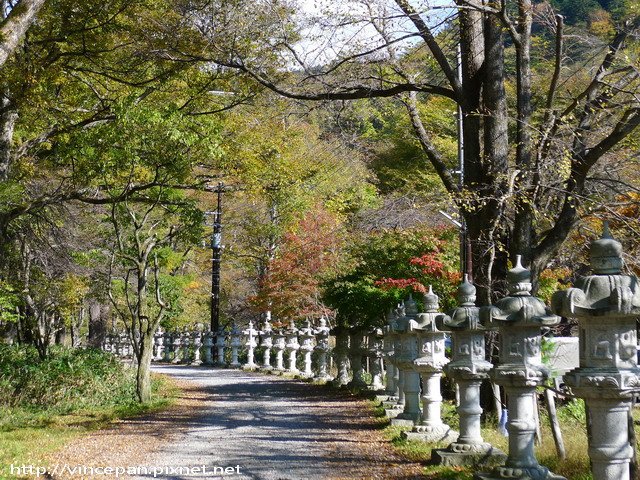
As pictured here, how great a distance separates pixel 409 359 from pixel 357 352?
7226mm

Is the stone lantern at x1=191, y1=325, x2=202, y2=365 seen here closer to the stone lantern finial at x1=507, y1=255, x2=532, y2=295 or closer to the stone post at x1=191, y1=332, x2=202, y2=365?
the stone post at x1=191, y1=332, x2=202, y2=365

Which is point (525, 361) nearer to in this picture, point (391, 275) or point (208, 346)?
point (391, 275)

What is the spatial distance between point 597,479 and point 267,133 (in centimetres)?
1309

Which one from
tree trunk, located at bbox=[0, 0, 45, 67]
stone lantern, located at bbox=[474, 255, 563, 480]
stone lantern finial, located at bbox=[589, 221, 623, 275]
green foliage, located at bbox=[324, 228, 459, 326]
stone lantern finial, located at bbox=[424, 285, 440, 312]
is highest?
tree trunk, located at bbox=[0, 0, 45, 67]

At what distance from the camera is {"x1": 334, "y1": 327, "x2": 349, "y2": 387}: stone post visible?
18688mm

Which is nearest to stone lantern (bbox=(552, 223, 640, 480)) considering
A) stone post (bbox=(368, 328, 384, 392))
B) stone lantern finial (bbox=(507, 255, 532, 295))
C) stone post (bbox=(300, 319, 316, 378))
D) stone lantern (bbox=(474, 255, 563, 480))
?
stone lantern (bbox=(474, 255, 563, 480))

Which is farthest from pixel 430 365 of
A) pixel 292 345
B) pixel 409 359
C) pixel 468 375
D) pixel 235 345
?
pixel 235 345

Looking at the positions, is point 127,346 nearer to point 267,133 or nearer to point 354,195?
point 354,195

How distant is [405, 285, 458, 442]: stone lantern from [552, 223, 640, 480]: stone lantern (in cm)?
471

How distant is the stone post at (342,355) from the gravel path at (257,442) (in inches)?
67.2

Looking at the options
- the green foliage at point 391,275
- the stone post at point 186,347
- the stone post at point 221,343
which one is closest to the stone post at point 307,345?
the green foliage at point 391,275

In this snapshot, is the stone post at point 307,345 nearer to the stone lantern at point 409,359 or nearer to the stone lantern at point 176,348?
the stone lantern at point 409,359

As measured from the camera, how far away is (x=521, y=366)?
263 inches

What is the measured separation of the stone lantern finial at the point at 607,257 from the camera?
523 centimetres
